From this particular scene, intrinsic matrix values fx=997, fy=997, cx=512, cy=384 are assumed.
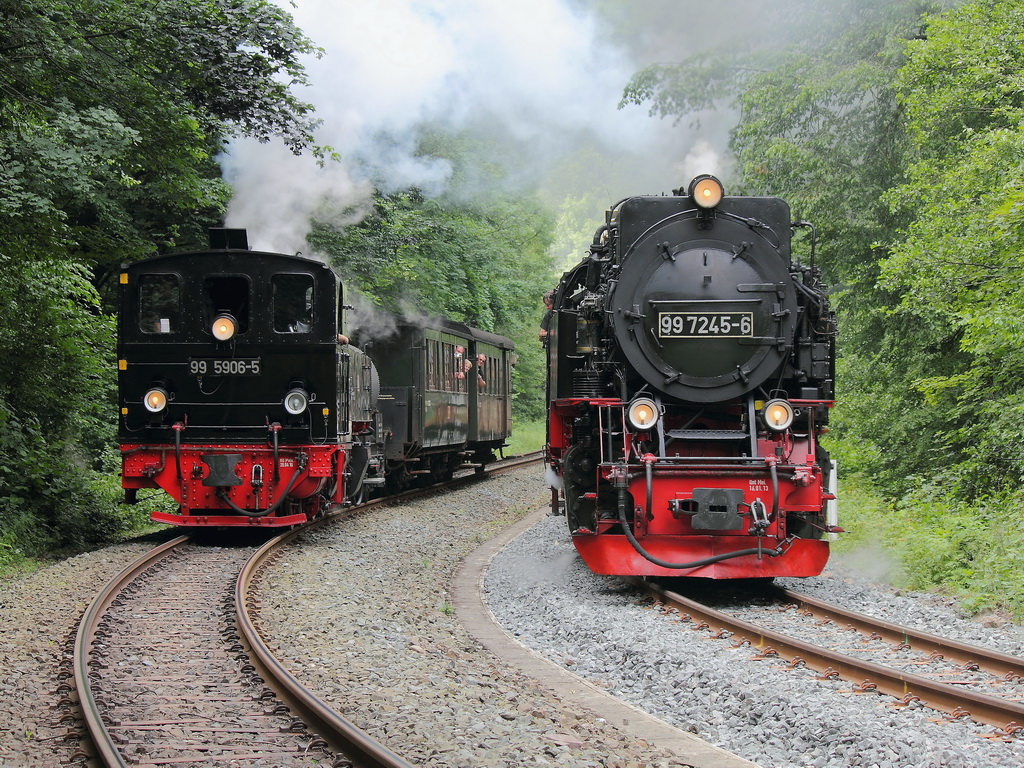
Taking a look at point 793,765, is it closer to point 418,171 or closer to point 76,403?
point 76,403

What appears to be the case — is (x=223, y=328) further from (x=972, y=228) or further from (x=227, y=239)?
(x=972, y=228)

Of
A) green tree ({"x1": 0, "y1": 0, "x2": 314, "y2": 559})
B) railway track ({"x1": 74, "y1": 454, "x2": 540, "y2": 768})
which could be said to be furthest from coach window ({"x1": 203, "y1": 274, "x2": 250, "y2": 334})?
railway track ({"x1": 74, "y1": 454, "x2": 540, "y2": 768})

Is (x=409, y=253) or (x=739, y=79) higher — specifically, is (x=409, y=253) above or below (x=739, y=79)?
below

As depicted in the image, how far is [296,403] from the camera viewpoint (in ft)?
33.3

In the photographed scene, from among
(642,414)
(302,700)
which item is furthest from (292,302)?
(302,700)

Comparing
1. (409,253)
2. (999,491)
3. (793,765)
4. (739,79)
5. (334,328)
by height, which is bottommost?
(793,765)

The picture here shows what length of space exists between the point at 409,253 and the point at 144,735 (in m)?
16.8

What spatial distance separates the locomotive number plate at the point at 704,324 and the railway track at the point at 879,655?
202cm

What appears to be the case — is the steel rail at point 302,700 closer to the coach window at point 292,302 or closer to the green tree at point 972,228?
the coach window at point 292,302

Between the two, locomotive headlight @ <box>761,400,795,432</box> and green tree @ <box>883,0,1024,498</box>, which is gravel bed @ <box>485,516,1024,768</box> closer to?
locomotive headlight @ <box>761,400,795,432</box>

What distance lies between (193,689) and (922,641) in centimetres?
413

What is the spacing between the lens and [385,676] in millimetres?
5496

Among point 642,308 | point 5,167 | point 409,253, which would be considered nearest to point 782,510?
point 642,308

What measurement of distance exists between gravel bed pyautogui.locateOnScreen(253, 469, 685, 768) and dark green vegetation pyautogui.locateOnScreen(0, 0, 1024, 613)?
11.6 ft
